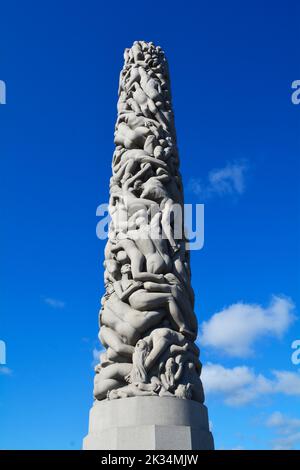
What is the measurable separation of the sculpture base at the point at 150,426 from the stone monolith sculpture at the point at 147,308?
0.05ft

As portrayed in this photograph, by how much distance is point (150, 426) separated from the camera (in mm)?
7973

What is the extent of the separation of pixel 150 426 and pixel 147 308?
86.8 inches

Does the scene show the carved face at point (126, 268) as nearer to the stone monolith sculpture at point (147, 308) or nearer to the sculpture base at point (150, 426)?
→ the stone monolith sculpture at point (147, 308)

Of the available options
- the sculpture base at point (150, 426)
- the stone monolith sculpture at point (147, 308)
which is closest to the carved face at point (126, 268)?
the stone monolith sculpture at point (147, 308)

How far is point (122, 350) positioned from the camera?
9.07 m

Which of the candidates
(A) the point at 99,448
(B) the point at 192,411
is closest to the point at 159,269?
(B) the point at 192,411

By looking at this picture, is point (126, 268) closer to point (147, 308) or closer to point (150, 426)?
point (147, 308)

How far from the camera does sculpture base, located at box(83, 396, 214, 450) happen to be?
7.92 m

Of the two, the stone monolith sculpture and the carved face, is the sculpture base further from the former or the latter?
the carved face

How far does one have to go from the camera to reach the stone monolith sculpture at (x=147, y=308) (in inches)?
325

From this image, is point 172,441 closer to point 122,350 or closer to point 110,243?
point 122,350

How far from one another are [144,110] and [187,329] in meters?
6.07

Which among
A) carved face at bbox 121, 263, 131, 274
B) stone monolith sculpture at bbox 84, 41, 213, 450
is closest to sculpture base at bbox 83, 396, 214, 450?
stone monolith sculpture at bbox 84, 41, 213, 450
